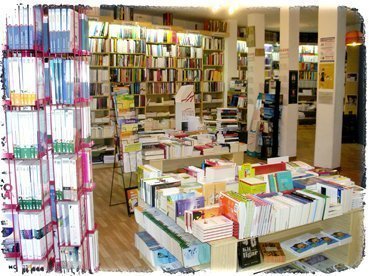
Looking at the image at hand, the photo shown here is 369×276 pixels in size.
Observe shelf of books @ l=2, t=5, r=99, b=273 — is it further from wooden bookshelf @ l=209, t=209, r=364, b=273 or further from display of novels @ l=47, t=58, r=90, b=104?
wooden bookshelf @ l=209, t=209, r=364, b=273

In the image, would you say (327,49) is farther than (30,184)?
Yes

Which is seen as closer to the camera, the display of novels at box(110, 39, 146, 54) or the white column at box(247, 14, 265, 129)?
the display of novels at box(110, 39, 146, 54)

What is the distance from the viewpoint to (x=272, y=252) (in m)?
3.27

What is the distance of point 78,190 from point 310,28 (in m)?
12.7

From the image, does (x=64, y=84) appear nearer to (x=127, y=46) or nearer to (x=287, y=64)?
(x=127, y=46)

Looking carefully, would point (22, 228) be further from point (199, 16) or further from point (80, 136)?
point (199, 16)

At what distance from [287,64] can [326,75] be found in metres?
1.17

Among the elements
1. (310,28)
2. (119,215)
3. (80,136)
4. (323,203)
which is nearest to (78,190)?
(80,136)

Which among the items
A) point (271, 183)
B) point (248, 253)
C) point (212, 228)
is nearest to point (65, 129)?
point (212, 228)

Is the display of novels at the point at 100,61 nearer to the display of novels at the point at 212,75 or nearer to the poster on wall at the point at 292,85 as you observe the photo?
the display of novels at the point at 212,75

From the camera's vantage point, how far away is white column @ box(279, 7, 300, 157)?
8719mm

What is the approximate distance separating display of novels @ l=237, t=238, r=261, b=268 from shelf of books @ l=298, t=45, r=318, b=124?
1272cm

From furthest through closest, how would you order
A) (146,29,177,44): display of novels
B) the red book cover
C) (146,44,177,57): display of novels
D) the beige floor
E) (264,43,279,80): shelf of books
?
(264,43,279,80): shelf of books, (146,44,177,57): display of novels, (146,29,177,44): display of novels, the beige floor, the red book cover

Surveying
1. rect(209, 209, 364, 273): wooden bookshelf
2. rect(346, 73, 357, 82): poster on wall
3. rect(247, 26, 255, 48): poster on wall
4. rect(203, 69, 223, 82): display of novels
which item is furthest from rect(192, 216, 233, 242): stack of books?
rect(346, 73, 357, 82): poster on wall
